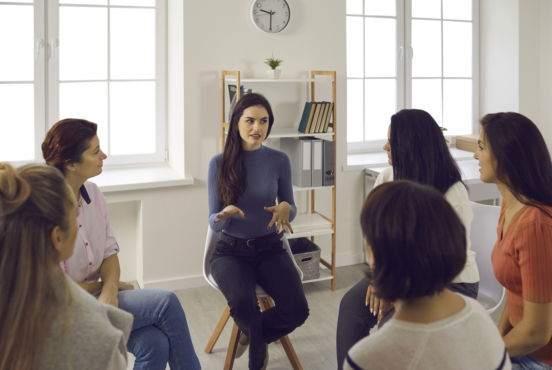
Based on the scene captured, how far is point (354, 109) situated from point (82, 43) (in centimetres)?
216

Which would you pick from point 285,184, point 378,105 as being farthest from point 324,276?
point 378,105

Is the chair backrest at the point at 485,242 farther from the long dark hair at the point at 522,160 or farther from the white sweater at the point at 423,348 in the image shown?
the white sweater at the point at 423,348

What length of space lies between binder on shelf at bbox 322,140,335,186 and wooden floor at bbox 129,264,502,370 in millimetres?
751

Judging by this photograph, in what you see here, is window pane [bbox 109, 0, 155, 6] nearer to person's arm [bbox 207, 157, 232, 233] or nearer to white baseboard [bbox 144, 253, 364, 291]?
person's arm [bbox 207, 157, 232, 233]

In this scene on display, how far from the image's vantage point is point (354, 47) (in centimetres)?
419

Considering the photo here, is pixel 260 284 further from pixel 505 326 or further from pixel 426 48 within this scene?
pixel 426 48

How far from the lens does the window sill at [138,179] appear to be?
3221 millimetres

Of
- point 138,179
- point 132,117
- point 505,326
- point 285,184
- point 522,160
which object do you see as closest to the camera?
point 522,160

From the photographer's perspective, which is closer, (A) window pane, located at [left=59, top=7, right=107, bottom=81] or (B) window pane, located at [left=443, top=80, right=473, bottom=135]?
(A) window pane, located at [left=59, top=7, right=107, bottom=81]

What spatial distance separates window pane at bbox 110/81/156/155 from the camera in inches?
141

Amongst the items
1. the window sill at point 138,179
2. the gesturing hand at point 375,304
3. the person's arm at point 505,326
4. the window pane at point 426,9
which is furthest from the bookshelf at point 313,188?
the person's arm at point 505,326

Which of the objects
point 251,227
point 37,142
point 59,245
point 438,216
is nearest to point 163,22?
point 37,142

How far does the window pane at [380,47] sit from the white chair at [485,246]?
2254 mm

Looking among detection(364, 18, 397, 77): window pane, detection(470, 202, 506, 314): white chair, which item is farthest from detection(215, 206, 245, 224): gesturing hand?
detection(364, 18, 397, 77): window pane
